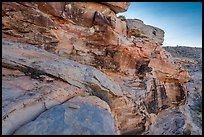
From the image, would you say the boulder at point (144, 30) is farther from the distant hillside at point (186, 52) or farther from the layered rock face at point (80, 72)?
the distant hillside at point (186, 52)

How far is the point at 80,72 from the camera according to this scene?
30.7ft

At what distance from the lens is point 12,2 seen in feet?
33.0

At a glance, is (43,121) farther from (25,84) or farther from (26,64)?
(26,64)

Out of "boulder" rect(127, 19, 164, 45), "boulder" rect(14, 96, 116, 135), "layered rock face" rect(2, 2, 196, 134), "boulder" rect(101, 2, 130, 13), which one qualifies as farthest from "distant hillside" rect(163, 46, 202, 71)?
"boulder" rect(14, 96, 116, 135)

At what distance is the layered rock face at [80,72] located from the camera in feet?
21.8

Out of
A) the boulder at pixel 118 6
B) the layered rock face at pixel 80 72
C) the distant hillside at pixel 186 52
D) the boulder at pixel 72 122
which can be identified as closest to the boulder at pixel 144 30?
the layered rock face at pixel 80 72

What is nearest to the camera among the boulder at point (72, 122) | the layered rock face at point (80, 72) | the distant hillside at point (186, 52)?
the boulder at point (72, 122)

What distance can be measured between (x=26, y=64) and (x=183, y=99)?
1127 centimetres

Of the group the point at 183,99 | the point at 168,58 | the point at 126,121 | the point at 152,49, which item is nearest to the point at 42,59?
the point at 126,121

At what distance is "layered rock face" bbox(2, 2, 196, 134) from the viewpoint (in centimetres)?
666

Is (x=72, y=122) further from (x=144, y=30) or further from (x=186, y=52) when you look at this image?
(x=186, y=52)

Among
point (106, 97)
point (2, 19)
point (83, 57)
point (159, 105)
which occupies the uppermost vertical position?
point (2, 19)

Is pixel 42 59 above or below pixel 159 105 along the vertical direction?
above

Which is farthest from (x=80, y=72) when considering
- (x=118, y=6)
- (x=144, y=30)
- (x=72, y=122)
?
(x=144, y=30)
